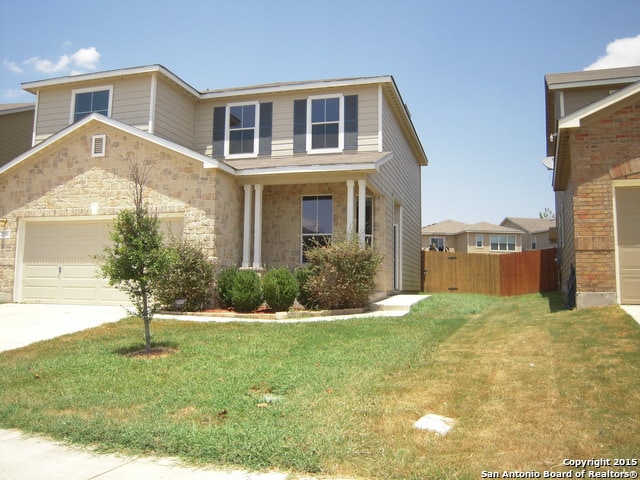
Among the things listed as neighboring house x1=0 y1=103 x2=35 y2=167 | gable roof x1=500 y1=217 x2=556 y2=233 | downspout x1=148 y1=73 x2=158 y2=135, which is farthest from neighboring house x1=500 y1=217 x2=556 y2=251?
neighboring house x1=0 y1=103 x2=35 y2=167

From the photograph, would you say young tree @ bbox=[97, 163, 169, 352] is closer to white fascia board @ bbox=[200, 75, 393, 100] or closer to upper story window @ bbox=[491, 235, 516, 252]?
white fascia board @ bbox=[200, 75, 393, 100]

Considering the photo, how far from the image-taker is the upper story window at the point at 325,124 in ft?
48.9

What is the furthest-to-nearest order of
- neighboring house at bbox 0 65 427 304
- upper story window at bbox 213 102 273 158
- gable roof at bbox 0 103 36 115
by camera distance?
gable roof at bbox 0 103 36 115, upper story window at bbox 213 102 273 158, neighboring house at bbox 0 65 427 304

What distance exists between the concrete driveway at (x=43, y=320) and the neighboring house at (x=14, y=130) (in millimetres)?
8315

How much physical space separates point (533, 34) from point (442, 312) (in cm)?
727

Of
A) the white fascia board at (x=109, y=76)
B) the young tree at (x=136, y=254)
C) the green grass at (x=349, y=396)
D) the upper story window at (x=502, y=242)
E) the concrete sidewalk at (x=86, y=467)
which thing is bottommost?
the concrete sidewalk at (x=86, y=467)

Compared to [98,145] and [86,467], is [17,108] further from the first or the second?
[86,467]

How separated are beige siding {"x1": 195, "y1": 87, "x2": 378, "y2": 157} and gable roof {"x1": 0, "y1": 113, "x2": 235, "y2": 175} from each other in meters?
2.91

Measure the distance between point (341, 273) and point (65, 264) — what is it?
7977 mm

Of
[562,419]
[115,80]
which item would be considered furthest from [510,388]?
[115,80]

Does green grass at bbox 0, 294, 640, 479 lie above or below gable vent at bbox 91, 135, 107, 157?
below

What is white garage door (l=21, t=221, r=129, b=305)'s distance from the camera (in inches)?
535

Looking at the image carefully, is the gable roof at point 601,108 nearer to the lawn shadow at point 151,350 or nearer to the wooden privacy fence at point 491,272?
the lawn shadow at point 151,350

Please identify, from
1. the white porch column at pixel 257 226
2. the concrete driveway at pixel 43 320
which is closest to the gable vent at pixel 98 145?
the concrete driveway at pixel 43 320
